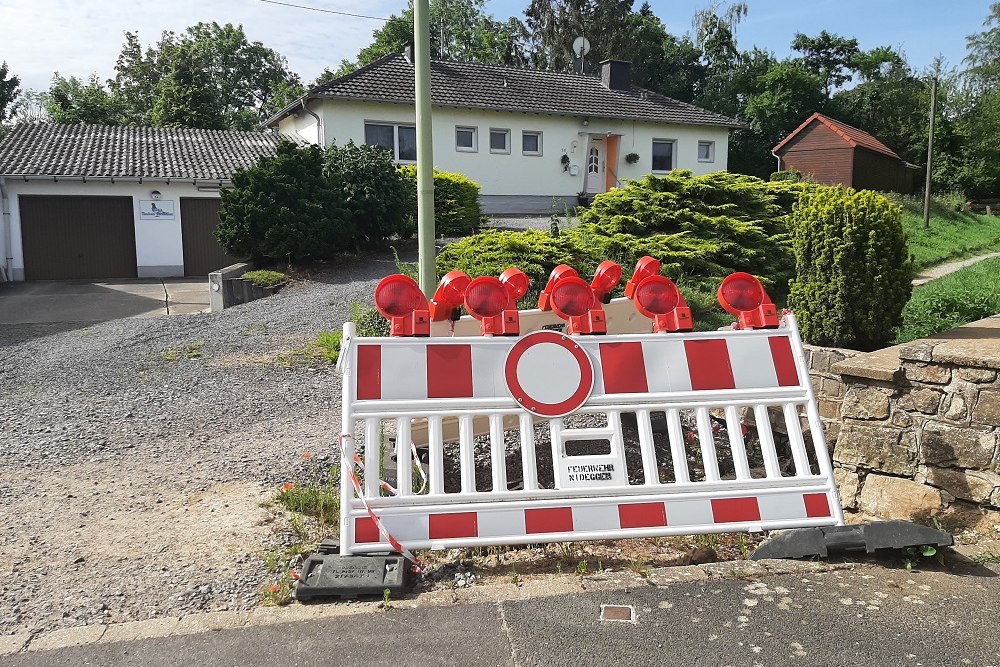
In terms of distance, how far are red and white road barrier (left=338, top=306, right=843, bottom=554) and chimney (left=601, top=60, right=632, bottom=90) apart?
2862cm

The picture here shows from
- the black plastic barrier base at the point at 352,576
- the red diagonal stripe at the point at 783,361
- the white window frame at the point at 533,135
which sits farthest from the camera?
the white window frame at the point at 533,135

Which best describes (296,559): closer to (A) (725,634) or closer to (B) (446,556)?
(B) (446,556)

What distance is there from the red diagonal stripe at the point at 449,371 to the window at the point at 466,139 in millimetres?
23043

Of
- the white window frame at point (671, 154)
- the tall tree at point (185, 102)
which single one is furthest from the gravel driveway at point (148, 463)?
the tall tree at point (185, 102)

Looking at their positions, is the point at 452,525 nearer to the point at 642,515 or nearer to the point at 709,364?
the point at 642,515

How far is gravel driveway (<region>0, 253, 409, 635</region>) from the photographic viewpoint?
344cm

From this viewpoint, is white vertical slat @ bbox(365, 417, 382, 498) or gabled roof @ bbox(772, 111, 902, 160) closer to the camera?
white vertical slat @ bbox(365, 417, 382, 498)

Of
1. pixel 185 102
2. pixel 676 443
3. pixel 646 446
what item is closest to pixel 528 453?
pixel 646 446

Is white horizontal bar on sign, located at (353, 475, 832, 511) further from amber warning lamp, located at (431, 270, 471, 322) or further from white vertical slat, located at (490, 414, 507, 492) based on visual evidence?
amber warning lamp, located at (431, 270, 471, 322)

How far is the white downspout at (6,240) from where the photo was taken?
70.4ft

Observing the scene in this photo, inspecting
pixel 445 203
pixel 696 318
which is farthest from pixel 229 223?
pixel 696 318

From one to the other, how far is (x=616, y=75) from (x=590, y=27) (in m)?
22.0

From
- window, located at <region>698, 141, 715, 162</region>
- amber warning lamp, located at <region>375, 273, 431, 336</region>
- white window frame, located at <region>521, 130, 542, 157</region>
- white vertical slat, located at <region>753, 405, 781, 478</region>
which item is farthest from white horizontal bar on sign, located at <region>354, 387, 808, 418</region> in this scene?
window, located at <region>698, 141, 715, 162</region>

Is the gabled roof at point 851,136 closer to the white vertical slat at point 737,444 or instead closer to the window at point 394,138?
the window at point 394,138
